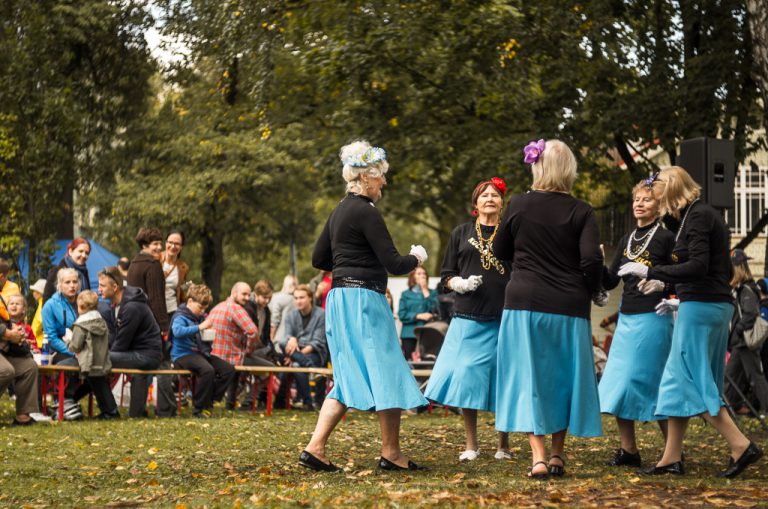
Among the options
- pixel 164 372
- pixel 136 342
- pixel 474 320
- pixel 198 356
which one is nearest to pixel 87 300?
pixel 136 342

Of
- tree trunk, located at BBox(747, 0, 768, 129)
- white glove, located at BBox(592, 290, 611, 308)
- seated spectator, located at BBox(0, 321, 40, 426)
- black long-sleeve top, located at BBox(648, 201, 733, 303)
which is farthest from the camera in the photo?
tree trunk, located at BBox(747, 0, 768, 129)

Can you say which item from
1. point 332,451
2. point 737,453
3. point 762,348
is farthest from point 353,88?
point 737,453

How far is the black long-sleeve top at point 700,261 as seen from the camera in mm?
8273

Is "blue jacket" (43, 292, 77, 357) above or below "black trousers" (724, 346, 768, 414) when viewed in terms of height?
above

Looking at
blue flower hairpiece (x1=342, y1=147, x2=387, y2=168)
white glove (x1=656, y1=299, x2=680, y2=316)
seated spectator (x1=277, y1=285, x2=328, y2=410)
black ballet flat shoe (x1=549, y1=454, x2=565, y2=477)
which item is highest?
blue flower hairpiece (x1=342, y1=147, x2=387, y2=168)

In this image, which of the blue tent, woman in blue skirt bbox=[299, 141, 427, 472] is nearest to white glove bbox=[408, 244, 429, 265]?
woman in blue skirt bbox=[299, 141, 427, 472]

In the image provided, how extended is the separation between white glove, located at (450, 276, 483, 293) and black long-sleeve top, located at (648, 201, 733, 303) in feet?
4.03

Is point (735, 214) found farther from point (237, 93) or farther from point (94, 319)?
point (94, 319)

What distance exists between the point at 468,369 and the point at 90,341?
20.1 ft

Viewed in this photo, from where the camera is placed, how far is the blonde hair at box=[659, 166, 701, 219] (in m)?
8.58

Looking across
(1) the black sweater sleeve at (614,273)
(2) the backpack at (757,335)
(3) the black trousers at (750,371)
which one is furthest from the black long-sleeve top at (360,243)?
(2) the backpack at (757,335)

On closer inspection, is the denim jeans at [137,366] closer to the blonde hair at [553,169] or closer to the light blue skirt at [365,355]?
the light blue skirt at [365,355]

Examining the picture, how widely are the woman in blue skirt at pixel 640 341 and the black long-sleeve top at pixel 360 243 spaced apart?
1806 millimetres

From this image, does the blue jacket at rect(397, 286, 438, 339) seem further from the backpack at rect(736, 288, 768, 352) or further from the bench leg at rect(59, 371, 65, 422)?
the bench leg at rect(59, 371, 65, 422)
